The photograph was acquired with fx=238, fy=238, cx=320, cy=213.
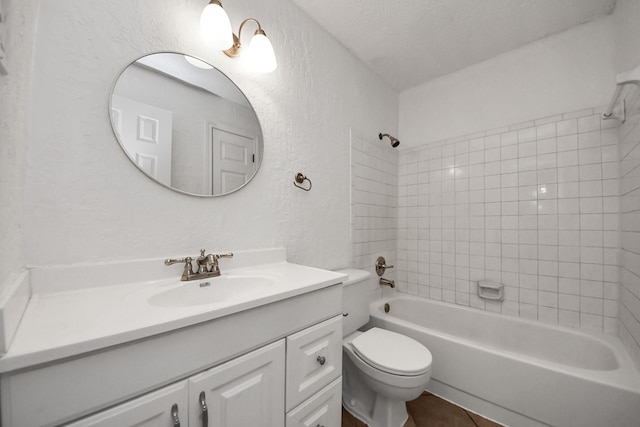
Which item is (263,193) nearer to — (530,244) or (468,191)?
(468,191)

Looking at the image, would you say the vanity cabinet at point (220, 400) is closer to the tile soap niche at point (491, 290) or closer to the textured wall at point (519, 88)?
the tile soap niche at point (491, 290)

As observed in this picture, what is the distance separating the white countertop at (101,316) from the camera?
16.6 inches

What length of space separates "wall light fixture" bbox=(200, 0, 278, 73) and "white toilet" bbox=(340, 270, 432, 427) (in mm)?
1233

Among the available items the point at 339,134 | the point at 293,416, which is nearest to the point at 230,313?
the point at 293,416

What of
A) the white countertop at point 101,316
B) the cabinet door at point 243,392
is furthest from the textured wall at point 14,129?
the cabinet door at point 243,392

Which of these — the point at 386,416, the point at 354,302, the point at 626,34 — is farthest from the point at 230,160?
the point at 626,34

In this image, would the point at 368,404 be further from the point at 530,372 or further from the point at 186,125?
the point at 186,125

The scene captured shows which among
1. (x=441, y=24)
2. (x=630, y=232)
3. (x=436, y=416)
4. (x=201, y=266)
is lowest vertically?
(x=436, y=416)

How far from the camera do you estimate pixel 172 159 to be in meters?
0.99

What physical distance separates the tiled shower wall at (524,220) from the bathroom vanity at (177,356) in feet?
4.85

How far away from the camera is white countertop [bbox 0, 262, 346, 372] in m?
0.42

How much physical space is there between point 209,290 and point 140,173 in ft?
1.72

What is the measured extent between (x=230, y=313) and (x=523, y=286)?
2034mm

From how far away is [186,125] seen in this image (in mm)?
1051
